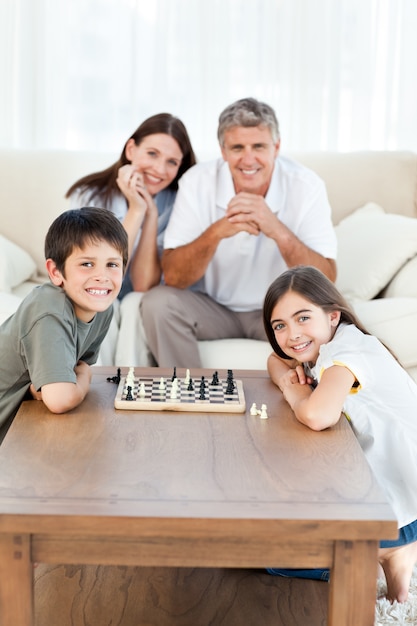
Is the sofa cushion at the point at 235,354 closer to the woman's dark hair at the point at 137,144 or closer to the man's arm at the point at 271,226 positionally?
the man's arm at the point at 271,226

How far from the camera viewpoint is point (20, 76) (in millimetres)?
3803

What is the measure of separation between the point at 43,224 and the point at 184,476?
6.49 feet

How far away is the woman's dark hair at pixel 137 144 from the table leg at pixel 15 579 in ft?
6.10

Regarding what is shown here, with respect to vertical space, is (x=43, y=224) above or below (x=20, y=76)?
below

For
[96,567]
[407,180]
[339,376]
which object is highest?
[407,180]

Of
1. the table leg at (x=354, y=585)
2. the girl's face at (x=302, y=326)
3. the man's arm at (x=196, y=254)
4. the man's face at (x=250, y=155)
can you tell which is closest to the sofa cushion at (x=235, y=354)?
the man's arm at (x=196, y=254)

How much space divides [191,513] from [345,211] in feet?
7.12

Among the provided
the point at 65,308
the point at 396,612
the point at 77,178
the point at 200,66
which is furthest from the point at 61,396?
the point at 200,66

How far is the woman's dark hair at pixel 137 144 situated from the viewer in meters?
3.00

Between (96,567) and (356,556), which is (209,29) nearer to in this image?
(96,567)

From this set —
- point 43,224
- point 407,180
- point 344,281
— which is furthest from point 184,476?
point 407,180

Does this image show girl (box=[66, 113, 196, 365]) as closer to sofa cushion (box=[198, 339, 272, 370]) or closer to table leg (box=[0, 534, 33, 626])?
sofa cushion (box=[198, 339, 272, 370])

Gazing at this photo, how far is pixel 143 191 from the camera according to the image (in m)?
2.95

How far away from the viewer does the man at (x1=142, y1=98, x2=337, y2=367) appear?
107 inches
